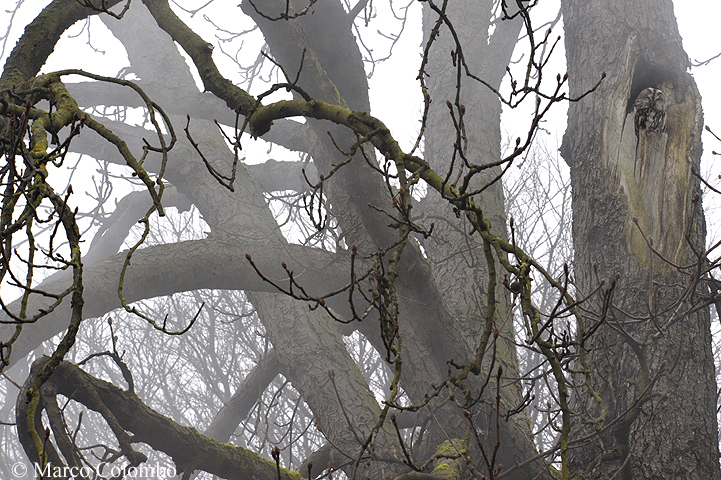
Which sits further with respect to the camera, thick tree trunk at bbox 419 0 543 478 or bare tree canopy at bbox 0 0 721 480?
thick tree trunk at bbox 419 0 543 478

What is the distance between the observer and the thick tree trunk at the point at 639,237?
254cm

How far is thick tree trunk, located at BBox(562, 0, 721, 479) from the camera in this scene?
2535 mm

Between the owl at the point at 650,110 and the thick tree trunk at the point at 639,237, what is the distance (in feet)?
0.11

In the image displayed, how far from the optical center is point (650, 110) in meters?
3.00

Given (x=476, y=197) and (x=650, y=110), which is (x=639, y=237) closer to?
(x=650, y=110)

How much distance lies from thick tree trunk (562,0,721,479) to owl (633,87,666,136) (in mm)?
32

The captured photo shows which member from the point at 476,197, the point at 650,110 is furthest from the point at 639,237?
the point at 476,197

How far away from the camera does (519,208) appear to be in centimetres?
1241

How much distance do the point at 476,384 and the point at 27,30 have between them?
2971 mm

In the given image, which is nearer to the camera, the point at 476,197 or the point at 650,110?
the point at 650,110

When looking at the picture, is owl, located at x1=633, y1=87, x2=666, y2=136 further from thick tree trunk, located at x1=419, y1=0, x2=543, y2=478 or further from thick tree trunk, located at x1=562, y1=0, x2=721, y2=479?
thick tree trunk, located at x1=419, y1=0, x2=543, y2=478

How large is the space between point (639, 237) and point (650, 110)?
71cm

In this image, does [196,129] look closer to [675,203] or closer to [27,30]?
[27,30]

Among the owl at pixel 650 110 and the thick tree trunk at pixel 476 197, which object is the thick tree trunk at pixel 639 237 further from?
the thick tree trunk at pixel 476 197
